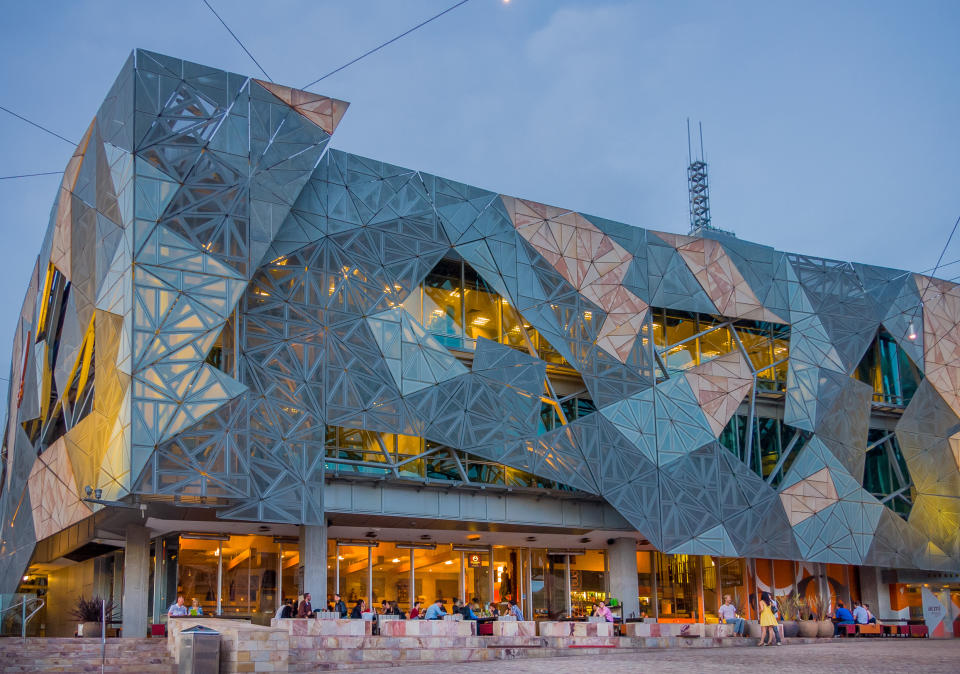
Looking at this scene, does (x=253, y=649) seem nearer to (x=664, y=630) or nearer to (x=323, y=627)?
(x=323, y=627)

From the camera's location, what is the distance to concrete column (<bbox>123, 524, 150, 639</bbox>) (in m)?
30.1

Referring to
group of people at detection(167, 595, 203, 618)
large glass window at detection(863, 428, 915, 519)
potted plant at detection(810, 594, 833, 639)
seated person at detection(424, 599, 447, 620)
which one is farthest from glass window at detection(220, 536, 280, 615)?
large glass window at detection(863, 428, 915, 519)

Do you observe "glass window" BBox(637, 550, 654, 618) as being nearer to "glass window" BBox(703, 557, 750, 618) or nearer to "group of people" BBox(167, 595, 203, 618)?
"glass window" BBox(703, 557, 750, 618)

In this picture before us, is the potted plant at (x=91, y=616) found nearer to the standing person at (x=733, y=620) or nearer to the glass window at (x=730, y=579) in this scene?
the standing person at (x=733, y=620)

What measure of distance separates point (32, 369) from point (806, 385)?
28.5 metres

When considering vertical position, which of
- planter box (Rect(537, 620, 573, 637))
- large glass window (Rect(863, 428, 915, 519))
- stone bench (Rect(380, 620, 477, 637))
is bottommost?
planter box (Rect(537, 620, 573, 637))

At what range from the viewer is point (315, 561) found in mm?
30406

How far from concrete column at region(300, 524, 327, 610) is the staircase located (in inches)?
237

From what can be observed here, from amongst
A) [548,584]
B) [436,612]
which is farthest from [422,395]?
[548,584]

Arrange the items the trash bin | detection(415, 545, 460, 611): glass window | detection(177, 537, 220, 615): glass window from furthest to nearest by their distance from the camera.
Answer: detection(415, 545, 460, 611): glass window → detection(177, 537, 220, 615): glass window → the trash bin

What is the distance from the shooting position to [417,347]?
32.6m

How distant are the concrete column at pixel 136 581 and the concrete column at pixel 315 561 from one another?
4734 millimetres

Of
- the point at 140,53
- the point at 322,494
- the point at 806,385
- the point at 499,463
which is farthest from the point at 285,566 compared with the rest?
the point at 806,385

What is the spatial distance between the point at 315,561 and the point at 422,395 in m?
5.86
